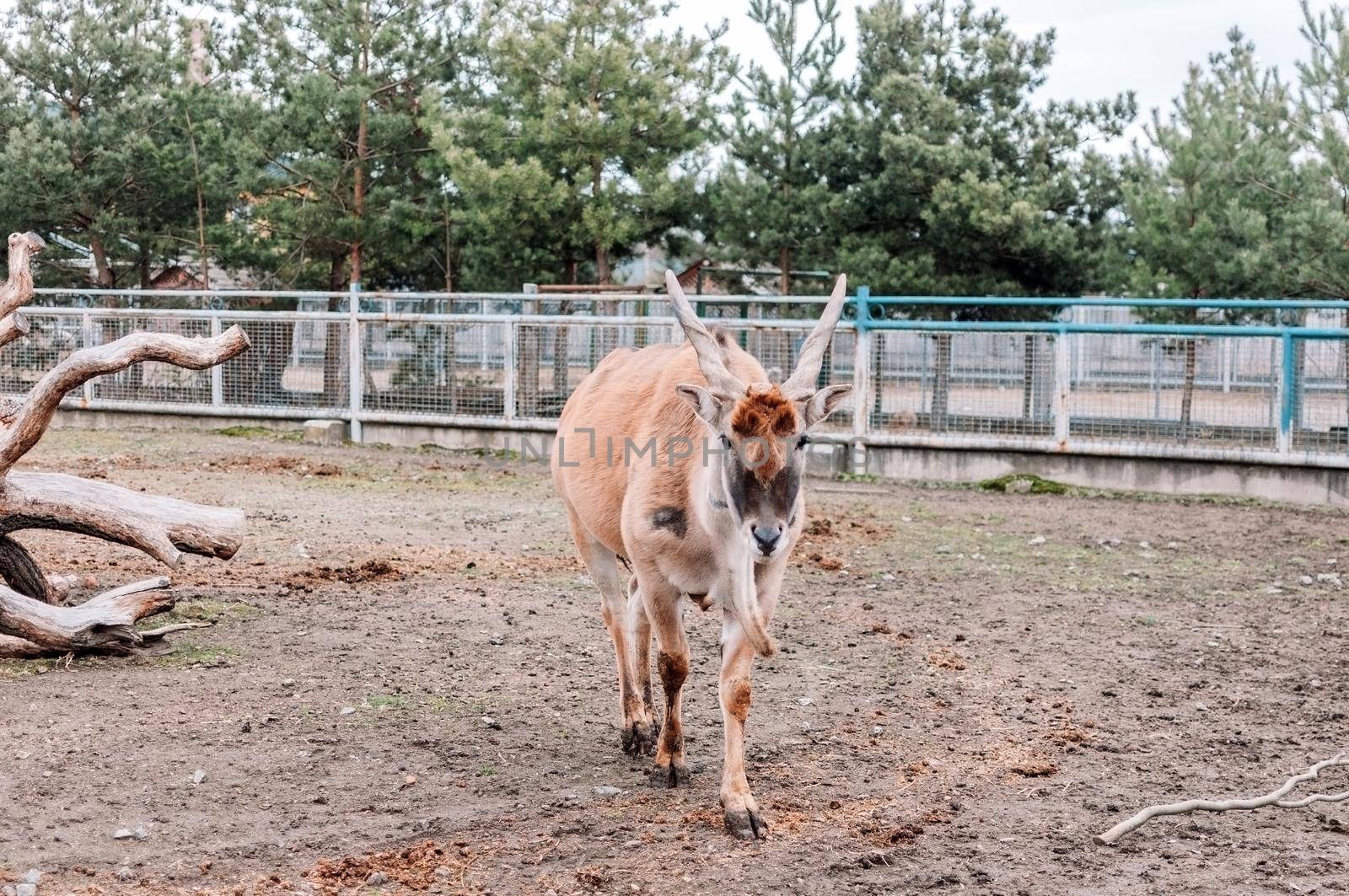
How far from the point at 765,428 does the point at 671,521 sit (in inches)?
27.5

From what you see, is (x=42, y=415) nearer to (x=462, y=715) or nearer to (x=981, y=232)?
(x=462, y=715)

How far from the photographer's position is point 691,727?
19.8 feet

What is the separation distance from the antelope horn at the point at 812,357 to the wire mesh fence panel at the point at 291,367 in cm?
1196

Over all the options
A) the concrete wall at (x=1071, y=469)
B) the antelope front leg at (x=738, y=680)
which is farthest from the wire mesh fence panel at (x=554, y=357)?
the antelope front leg at (x=738, y=680)

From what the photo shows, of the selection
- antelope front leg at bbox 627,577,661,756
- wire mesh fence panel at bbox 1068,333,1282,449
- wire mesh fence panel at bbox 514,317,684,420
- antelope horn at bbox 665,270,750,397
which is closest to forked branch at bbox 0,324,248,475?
antelope front leg at bbox 627,577,661,756

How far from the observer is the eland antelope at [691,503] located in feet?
15.3

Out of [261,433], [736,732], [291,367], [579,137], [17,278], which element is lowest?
[736,732]

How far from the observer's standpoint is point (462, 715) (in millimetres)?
6078

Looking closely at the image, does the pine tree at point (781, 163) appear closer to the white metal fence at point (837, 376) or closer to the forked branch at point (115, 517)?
the white metal fence at point (837, 376)

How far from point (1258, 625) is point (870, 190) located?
11344 mm

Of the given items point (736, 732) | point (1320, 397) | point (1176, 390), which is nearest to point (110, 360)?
point (736, 732)

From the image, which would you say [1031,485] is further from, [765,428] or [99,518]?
[765,428]

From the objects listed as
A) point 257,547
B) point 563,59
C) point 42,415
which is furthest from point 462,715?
point 563,59

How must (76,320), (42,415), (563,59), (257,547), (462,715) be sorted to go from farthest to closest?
1. (563,59)
2. (76,320)
3. (257,547)
4. (42,415)
5. (462,715)
